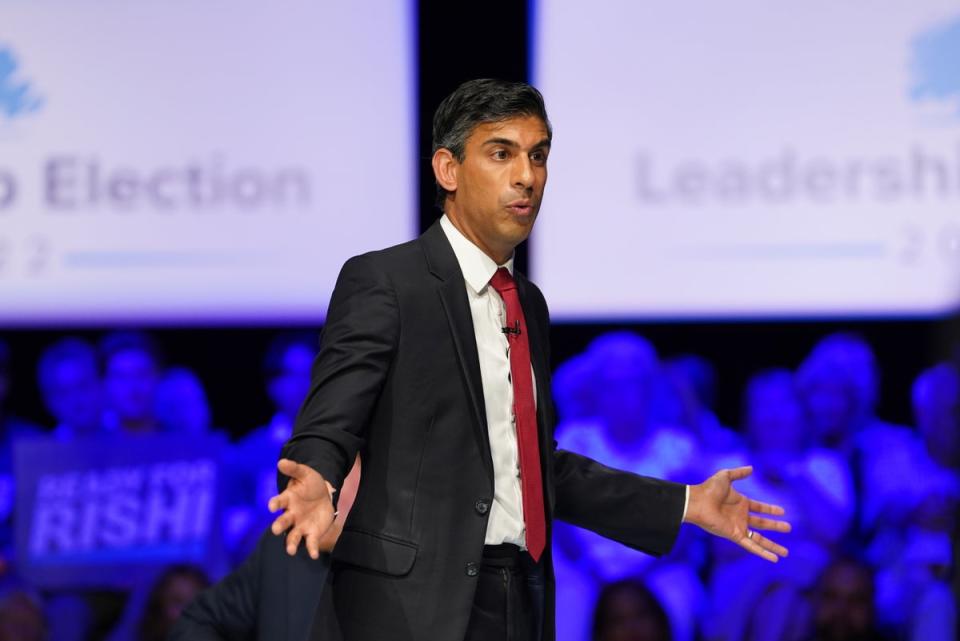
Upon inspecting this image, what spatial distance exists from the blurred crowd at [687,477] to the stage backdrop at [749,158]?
26 centimetres

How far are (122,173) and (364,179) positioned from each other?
881mm

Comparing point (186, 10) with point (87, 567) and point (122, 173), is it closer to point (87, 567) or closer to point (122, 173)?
point (122, 173)

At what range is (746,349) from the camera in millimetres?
4355

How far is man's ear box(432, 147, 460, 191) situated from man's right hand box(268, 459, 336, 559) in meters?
0.56

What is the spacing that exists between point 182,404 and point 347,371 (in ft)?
9.47

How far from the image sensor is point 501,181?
182 centimetres

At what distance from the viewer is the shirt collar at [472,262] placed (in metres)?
1.83

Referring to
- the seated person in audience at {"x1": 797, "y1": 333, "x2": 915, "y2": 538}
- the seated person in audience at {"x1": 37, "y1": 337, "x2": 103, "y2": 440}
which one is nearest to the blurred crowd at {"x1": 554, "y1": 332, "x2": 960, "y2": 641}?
the seated person in audience at {"x1": 797, "y1": 333, "x2": 915, "y2": 538}

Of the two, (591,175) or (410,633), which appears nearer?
(410,633)

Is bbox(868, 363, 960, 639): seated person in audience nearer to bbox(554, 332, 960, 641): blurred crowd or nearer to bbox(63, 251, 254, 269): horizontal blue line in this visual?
bbox(554, 332, 960, 641): blurred crowd

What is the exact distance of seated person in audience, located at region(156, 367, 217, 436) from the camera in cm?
436

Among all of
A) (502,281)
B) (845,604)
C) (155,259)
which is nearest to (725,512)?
(502,281)

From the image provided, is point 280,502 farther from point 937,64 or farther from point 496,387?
point 937,64

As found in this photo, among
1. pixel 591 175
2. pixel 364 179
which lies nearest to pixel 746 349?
pixel 591 175
